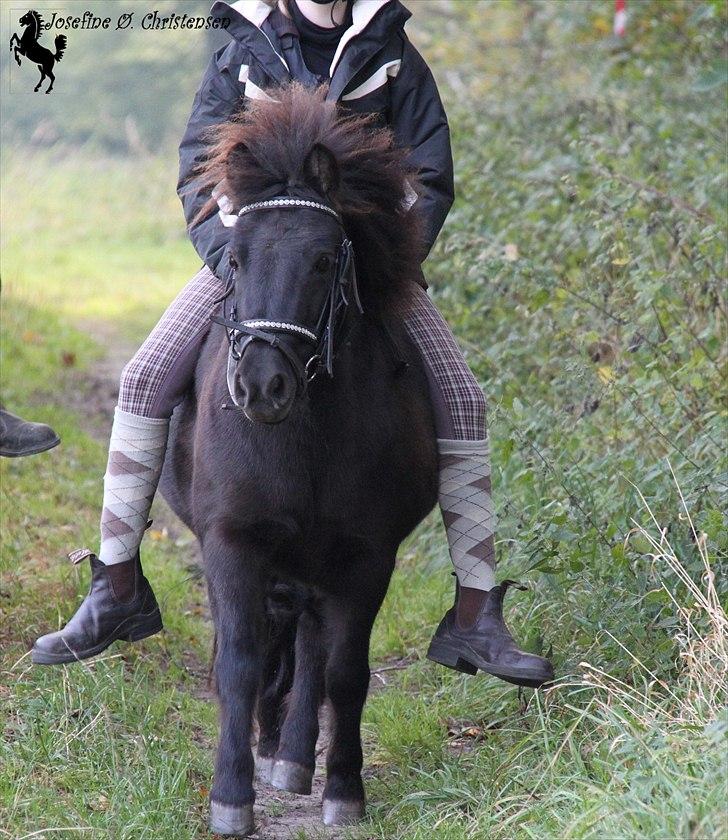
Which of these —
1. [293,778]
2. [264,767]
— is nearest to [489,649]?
[293,778]

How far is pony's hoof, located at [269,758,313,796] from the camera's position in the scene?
430 cm

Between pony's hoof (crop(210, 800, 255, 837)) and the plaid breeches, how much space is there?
4.30 ft

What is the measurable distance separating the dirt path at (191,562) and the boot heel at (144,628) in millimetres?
488

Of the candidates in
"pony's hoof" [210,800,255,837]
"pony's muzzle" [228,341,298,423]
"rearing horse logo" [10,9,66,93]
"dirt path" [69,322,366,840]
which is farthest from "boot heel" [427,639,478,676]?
"rearing horse logo" [10,9,66,93]

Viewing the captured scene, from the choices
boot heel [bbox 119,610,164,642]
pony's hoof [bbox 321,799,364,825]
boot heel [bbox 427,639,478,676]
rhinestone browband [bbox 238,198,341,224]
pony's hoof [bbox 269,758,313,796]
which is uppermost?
rhinestone browband [bbox 238,198,341,224]

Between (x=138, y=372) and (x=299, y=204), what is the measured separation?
3.36ft

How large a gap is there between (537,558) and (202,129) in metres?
1.98

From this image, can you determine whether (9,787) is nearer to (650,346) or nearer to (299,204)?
(299,204)

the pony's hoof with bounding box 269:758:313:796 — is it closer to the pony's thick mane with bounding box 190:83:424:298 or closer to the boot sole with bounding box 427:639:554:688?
the boot sole with bounding box 427:639:554:688

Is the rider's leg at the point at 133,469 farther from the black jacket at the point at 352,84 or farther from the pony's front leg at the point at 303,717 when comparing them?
the pony's front leg at the point at 303,717

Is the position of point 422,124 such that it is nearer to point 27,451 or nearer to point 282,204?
point 282,204

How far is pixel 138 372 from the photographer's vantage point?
166 inches

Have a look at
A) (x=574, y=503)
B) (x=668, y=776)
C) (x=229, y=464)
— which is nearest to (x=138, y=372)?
(x=229, y=464)

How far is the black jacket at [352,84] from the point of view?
408cm
